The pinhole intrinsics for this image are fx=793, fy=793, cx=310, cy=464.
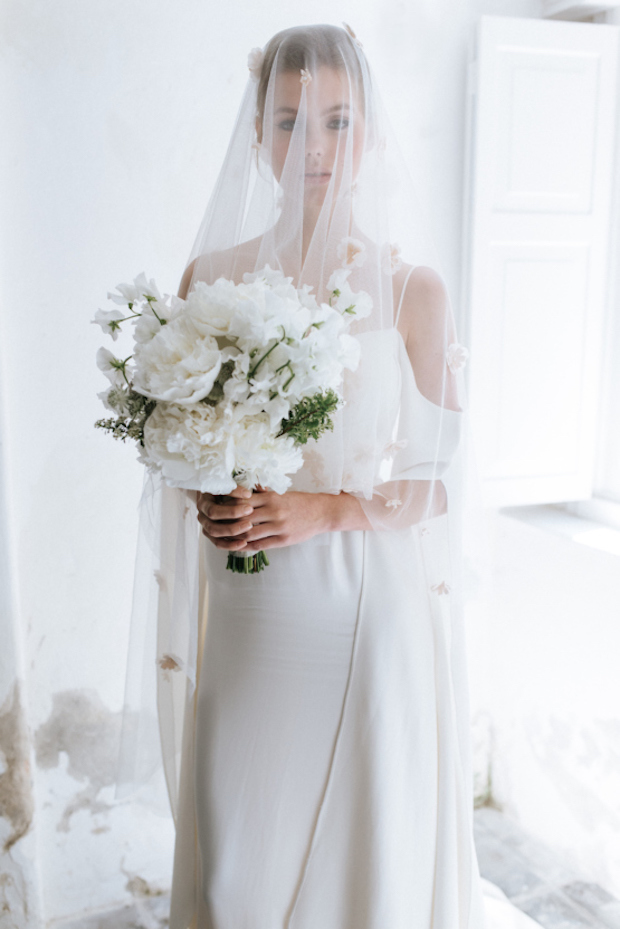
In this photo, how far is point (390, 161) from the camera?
151 cm

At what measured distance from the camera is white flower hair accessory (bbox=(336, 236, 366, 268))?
144 centimetres

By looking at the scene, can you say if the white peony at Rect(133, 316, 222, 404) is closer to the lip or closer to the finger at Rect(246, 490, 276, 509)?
the finger at Rect(246, 490, 276, 509)

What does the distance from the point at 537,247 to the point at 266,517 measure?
153 centimetres

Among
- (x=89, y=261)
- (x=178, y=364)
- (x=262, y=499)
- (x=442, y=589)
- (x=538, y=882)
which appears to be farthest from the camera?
(x=538, y=882)

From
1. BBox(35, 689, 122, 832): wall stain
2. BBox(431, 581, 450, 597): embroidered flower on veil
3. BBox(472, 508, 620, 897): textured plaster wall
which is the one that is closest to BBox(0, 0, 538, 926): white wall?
BBox(35, 689, 122, 832): wall stain

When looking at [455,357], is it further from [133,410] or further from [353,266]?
[133,410]

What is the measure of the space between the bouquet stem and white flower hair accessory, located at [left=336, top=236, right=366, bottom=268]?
0.55 meters

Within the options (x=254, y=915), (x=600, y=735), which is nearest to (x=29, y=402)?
(x=254, y=915)

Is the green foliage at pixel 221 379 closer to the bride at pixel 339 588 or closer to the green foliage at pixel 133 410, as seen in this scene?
the green foliage at pixel 133 410

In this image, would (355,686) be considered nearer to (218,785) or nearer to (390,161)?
(218,785)

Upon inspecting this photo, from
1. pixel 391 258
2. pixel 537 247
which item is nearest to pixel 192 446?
pixel 391 258

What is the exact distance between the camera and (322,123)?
4.78 ft

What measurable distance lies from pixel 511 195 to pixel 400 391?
3.78 ft

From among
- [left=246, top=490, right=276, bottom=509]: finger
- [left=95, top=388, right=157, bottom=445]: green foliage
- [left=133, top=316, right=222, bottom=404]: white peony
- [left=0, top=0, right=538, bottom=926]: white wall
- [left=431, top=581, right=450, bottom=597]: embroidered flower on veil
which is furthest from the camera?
[left=0, top=0, right=538, bottom=926]: white wall
